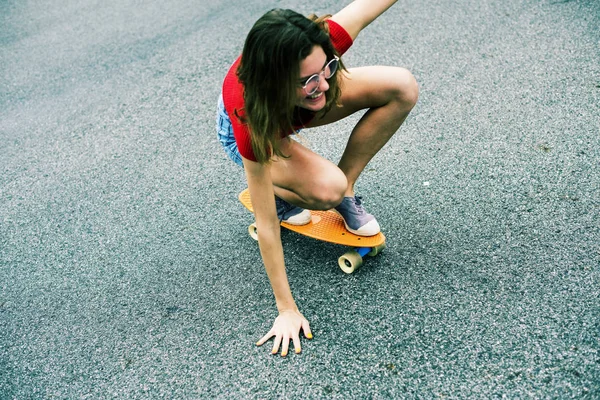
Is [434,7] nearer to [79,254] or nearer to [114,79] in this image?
[114,79]

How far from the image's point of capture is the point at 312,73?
6.22 feet

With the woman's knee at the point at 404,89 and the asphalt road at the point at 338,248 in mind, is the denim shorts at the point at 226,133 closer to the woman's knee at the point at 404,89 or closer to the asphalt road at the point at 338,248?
the asphalt road at the point at 338,248

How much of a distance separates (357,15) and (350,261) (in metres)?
1.10

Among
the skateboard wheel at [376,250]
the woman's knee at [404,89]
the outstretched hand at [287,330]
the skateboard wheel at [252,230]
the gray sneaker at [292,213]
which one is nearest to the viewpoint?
the outstretched hand at [287,330]

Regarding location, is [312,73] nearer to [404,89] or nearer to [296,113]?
[296,113]

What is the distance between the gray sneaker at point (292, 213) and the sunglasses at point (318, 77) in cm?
89

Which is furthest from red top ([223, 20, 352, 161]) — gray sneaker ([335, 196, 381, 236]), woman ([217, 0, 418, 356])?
gray sneaker ([335, 196, 381, 236])

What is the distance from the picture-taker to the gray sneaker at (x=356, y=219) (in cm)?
258

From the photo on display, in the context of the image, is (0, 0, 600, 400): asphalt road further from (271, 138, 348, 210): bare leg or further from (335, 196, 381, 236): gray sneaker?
(271, 138, 348, 210): bare leg

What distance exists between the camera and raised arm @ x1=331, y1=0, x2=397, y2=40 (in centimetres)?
233

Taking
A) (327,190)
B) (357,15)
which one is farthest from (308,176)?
(357,15)

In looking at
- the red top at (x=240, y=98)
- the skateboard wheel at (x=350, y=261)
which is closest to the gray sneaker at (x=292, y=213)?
the skateboard wheel at (x=350, y=261)

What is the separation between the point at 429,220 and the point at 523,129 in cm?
97

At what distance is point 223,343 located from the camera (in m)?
2.39
